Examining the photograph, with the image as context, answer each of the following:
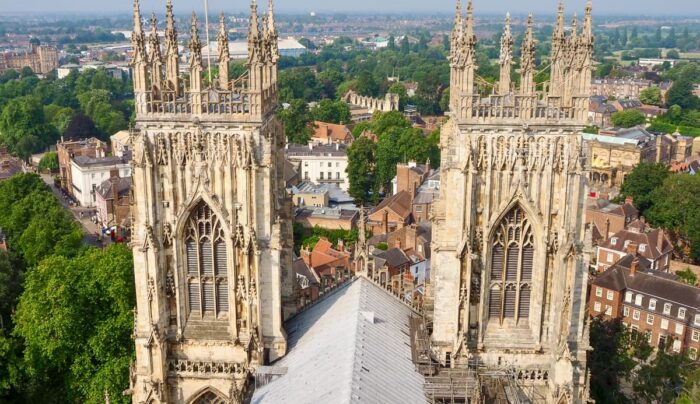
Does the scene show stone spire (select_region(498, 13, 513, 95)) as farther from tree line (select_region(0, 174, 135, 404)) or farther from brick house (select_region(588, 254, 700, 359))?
brick house (select_region(588, 254, 700, 359))

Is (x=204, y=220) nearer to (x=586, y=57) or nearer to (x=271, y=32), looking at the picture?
(x=271, y=32)

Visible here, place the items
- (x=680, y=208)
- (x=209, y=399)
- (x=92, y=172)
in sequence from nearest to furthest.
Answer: (x=209, y=399), (x=680, y=208), (x=92, y=172)

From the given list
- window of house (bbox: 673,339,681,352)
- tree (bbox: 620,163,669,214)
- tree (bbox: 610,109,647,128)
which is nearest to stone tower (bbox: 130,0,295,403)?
window of house (bbox: 673,339,681,352)

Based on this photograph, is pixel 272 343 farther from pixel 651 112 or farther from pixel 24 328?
pixel 651 112

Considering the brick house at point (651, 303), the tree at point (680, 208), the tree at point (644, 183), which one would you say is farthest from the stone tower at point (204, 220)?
the tree at point (644, 183)

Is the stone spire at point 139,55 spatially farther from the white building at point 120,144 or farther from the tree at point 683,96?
the tree at point 683,96

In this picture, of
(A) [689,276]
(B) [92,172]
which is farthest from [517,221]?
(B) [92,172]

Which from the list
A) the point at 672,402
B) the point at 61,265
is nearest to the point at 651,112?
the point at 672,402
